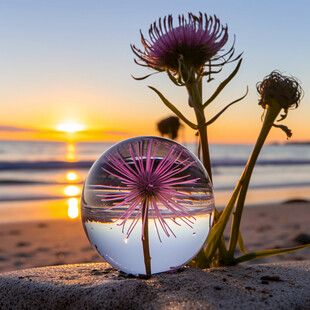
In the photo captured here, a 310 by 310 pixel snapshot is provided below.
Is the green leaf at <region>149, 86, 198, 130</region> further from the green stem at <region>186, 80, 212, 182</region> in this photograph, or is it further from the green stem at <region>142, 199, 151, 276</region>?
the green stem at <region>142, 199, 151, 276</region>

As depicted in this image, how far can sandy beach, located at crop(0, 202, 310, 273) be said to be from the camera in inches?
185

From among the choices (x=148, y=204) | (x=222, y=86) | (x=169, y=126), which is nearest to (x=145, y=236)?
(x=148, y=204)

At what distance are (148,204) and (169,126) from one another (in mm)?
1454

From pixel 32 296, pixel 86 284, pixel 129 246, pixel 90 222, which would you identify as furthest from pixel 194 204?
pixel 32 296

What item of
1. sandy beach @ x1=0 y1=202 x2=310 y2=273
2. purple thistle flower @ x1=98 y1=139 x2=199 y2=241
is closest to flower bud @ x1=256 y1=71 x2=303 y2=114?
purple thistle flower @ x1=98 y1=139 x2=199 y2=241

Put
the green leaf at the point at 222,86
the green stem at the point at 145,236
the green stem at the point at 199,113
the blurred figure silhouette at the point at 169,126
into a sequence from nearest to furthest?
the green stem at the point at 145,236 → the green leaf at the point at 222,86 → the green stem at the point at 199,113 → the blurred figure silhouette at the point at 169,126

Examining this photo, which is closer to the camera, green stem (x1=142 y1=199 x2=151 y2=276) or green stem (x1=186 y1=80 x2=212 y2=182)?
green stem (x1=142 y1=199 x2=151 y2=276)

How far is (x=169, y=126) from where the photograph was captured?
344cm

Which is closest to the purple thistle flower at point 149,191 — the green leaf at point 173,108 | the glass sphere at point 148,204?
the glass sphere at point 148,204

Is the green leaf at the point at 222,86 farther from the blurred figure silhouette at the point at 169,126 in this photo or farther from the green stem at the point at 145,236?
the blurred figure silhouette at the point at 169,126

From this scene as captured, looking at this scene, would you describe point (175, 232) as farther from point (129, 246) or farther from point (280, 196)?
point (280, 196)

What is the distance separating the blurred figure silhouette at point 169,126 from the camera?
3.43 m

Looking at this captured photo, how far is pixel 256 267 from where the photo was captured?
2.66 metres

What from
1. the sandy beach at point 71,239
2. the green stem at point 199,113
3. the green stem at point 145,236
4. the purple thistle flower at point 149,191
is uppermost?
the green stem at point 199,113
